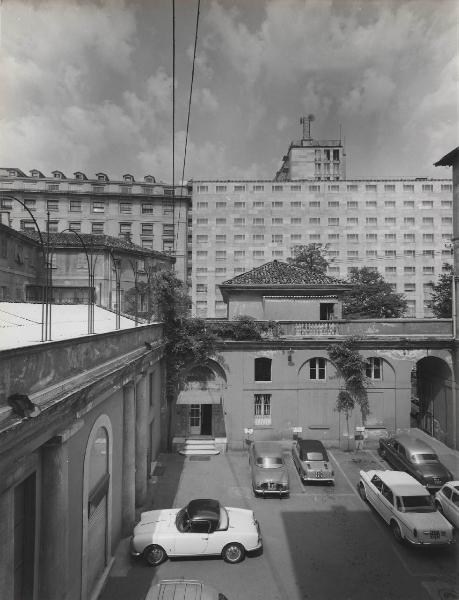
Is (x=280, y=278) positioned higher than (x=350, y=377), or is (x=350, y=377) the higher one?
(x=280, y=278)

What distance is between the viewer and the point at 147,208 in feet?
197

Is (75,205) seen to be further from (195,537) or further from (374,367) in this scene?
(195,537)

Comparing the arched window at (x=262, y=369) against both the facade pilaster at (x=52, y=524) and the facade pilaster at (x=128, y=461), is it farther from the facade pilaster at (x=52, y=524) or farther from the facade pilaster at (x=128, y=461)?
the facade pilaster at (x=52, y=524)

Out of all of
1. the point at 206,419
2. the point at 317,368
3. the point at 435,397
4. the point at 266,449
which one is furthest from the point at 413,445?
the point at 206,419

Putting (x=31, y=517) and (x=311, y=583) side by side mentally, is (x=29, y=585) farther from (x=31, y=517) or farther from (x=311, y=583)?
(x=311, y=583)

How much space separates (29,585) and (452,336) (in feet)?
77.5

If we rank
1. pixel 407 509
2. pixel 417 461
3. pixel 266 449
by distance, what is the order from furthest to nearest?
pixel 266 449 < pixel 417 461 < pixel 407 509

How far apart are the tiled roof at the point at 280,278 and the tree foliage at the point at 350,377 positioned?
474cm

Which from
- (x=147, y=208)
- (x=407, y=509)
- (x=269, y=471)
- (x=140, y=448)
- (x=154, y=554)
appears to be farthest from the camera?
(x=147, y=208)

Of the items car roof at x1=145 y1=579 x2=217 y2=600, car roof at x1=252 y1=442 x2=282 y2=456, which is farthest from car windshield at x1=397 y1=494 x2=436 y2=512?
car roof at x1=145 y1=579 x2=217 y2=600

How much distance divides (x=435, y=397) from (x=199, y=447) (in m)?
15.4

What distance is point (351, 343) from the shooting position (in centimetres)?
2227

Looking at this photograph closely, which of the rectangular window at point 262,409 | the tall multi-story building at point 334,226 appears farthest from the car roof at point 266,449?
the tall multi-story building at point 334,226

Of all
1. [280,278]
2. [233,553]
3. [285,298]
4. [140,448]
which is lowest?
[233,553]
